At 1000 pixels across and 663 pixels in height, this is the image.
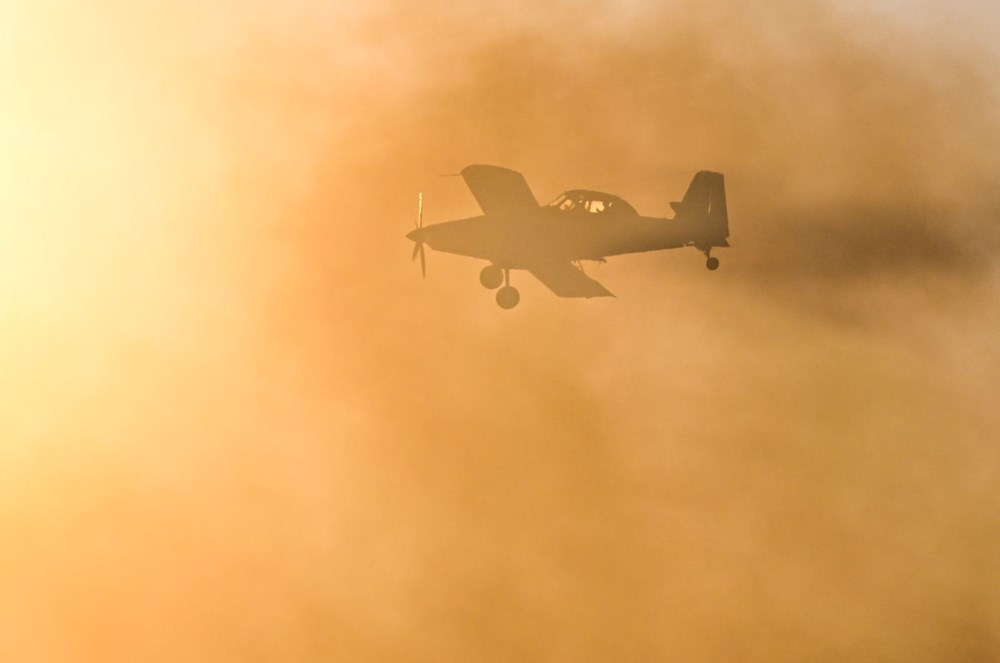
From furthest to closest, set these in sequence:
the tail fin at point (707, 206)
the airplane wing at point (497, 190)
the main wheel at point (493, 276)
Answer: the main wheel at point (493, 276)
the airplane wing at point (497, 190)
the tail fin at point (707, 206)

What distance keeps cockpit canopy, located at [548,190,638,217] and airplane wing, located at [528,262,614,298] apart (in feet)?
3.29

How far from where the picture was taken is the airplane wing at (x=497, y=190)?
22.6m

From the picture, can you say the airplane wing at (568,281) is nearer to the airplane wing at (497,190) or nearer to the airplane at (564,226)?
the airplane at (564,226)

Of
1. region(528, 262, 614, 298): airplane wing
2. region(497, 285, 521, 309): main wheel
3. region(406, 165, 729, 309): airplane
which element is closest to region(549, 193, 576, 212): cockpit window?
region(406, 165, 729, 309): airplane

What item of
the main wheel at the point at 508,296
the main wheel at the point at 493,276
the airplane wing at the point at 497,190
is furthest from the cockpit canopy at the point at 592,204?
the main wheel at the point at 508,296

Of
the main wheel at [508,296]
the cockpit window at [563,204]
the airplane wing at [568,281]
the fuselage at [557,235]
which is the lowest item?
the main wheel at [508,296]

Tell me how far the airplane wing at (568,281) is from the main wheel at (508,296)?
48cm

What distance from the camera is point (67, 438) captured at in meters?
23.7

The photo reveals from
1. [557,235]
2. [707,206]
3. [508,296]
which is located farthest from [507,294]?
[707,206]

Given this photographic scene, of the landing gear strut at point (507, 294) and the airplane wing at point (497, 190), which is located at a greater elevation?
the airplane wing at point (497, 190)

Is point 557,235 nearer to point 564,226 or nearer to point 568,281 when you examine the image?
point 564,226

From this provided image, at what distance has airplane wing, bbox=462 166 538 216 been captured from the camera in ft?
74.2

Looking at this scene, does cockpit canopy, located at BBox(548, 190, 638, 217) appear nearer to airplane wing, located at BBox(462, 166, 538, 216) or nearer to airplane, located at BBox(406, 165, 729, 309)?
airplane, located at BBox(406, 165, 729, 309)

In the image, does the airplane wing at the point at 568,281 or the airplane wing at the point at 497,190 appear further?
the airplane wing at the point at 568,281
